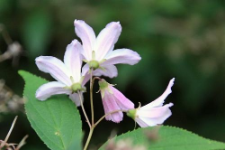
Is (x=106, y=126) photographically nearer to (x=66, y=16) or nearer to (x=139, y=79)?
(x=139, y=79)

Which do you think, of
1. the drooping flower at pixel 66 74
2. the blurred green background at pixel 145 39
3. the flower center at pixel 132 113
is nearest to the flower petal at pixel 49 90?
the drooping flower at pixel 66 74

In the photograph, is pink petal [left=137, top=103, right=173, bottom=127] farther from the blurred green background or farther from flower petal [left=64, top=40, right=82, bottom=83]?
the blurred green background

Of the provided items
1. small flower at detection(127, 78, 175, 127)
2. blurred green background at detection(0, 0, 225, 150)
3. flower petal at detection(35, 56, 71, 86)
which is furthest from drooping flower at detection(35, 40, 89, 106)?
blurred green background at detection(0, 0, 225, 150)

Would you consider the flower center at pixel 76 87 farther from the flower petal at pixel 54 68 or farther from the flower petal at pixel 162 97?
the flower petal at pixel 162 97

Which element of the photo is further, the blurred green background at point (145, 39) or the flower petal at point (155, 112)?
the blurred green background at point (145, 39)

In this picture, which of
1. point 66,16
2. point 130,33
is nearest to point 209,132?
point 130,33

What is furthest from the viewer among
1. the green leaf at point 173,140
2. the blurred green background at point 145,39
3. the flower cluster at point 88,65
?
the blurred green background at point 145,39

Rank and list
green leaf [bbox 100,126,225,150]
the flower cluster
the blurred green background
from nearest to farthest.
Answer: green leaf [bbox 100,126,225,150] → the flower cluster → the blurred green background
